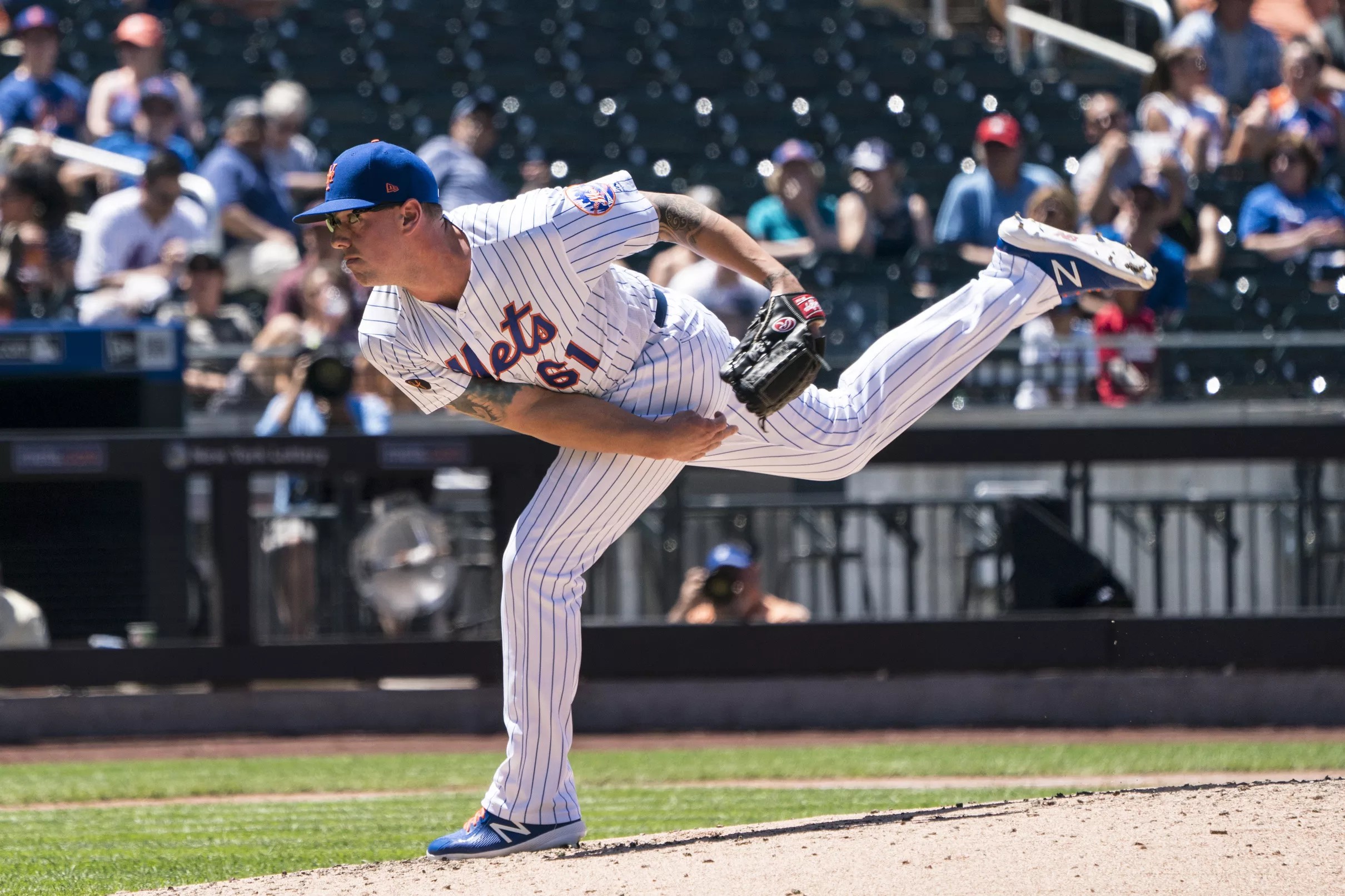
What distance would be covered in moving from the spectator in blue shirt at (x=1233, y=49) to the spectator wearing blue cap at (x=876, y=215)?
3.08m

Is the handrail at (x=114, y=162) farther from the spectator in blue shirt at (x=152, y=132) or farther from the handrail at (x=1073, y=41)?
the handrail at (x=1073, y=41)

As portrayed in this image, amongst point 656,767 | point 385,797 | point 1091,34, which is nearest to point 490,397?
point 385,797

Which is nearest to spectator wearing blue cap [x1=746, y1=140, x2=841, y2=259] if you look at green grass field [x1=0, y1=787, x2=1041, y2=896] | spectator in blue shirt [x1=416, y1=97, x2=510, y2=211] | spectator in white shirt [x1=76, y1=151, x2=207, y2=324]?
spectator in blue shirt [x1=416, y1=97, x2=510, y2=211]

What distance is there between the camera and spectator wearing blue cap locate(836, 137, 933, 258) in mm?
10711

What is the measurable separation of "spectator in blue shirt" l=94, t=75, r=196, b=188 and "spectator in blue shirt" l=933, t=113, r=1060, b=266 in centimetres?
450

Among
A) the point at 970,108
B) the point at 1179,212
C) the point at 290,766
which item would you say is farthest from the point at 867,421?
the point at 970,108

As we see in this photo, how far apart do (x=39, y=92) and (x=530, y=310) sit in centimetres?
835

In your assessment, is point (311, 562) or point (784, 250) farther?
point (784, 250)

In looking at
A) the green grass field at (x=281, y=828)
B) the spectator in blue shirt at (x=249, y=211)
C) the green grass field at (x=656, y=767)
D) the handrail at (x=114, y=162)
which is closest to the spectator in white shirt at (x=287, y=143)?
the spectator in blue shirt at (x=249, y=211)

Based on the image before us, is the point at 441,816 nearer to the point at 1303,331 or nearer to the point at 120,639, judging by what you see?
the point at 120,639

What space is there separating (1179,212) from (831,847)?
24.0 feet

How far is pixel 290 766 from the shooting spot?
24.1 ft

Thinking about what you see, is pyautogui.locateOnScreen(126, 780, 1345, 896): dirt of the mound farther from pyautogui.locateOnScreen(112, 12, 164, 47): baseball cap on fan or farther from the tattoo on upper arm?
pyautogui.locateOnScreen(112, 12, 164, 47): baseball cap on fan

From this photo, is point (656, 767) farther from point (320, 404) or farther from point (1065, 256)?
point (1065, 256)
